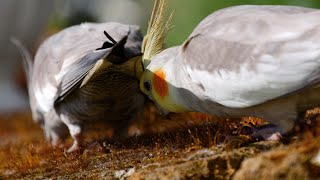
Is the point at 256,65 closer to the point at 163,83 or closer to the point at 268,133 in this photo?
the point at 268,133

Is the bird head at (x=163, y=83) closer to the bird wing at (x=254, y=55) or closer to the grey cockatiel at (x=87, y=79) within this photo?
the grey cockatiel at (x=87, y=79)

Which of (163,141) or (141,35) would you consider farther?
(141,35)

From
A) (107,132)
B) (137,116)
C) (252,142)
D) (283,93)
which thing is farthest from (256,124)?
(107,132)

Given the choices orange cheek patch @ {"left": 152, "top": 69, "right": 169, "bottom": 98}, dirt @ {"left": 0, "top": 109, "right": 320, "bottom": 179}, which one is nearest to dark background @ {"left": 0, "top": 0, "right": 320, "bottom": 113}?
orange cheek patch @ {"left": 152, "top": 69, "right": 169, "bottom": 98}

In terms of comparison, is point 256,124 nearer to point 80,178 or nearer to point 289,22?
point 289,22

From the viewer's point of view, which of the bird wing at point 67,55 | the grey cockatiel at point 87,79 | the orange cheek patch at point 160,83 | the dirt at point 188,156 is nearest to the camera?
the dirt at point 188,156

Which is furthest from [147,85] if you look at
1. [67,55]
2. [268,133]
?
[268,133]

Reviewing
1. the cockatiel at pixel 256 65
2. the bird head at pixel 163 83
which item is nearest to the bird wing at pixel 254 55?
the cockatiel at pixel 256 65
